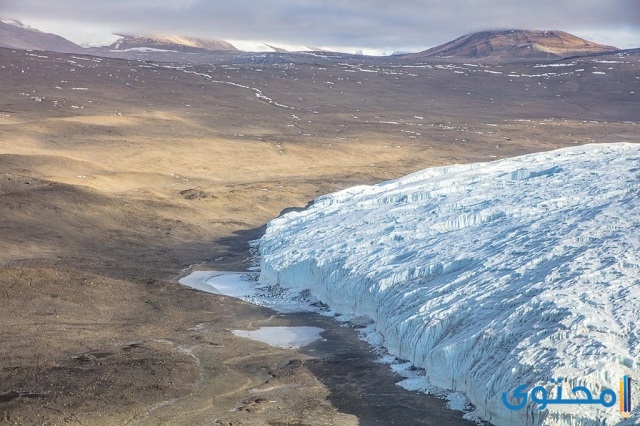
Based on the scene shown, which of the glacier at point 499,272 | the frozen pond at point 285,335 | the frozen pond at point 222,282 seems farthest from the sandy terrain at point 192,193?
the glacier at point 499,272

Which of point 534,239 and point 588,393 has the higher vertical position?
point 534,239

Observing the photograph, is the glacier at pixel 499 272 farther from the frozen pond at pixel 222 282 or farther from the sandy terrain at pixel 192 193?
the sandy terrain at pixel 192 193

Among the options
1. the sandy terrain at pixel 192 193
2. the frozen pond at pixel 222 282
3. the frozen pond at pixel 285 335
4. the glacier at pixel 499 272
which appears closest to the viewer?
the glacier at pixel 499 272

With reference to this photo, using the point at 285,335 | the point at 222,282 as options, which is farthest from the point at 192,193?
the point at 285,335

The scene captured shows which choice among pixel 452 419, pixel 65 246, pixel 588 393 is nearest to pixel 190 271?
pixel 65 246

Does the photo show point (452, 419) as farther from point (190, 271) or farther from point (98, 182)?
point (98, 182)

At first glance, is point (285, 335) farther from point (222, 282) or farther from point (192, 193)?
point (192, 193)
